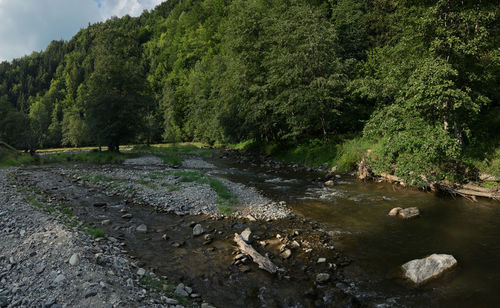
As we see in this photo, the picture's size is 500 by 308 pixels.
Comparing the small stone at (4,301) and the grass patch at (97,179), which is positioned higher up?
the small stone at (4,301)

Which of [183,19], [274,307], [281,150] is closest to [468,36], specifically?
[274,307]

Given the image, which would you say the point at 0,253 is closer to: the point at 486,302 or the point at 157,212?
the point at 157,212

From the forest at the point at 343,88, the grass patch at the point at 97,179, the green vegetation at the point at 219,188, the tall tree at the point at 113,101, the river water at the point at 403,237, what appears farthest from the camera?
the tall tree at the point at 113,101

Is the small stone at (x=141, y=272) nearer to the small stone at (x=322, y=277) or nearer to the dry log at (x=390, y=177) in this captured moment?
the small stone at (x=322, y=277)

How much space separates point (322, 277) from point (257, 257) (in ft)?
7.40

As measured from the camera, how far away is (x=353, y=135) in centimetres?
3130

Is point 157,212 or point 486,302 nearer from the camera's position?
point 486,302

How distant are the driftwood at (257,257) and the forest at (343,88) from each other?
12093 mm

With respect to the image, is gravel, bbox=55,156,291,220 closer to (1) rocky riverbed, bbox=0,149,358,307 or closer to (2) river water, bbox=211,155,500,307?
(1) rocky riverbed, bbox=0,149,358,307

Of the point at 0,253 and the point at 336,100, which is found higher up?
the point at 336,100

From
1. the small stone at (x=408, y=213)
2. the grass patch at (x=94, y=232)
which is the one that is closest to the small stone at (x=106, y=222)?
the grass patch at (x=94, y=232)

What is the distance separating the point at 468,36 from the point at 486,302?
15.0 m

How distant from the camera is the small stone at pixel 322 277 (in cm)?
789

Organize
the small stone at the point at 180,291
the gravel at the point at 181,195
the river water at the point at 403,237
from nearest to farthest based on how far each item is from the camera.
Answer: the small stone at the point at 180,291
the river water at the point at 403,237
the gravel at the point at 181,195
